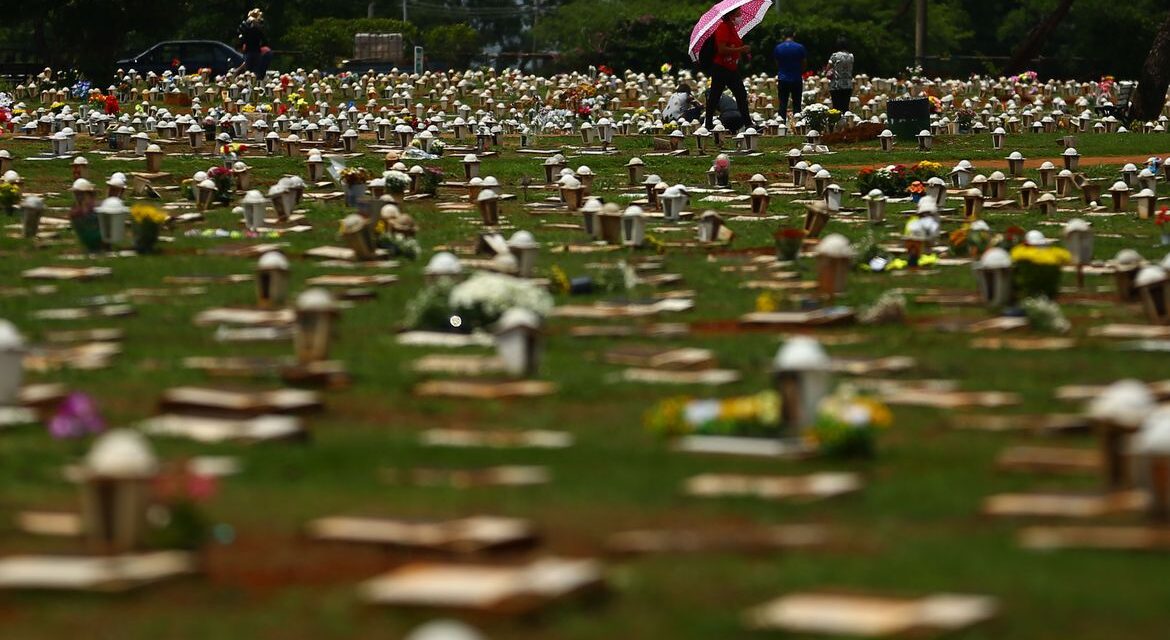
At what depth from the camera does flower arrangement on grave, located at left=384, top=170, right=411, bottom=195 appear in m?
22.7

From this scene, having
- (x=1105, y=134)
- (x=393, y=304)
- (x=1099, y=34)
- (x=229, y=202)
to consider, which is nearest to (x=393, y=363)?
(x=393, y=304)

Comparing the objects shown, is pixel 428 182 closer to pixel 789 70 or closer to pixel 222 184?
pixel 222 184

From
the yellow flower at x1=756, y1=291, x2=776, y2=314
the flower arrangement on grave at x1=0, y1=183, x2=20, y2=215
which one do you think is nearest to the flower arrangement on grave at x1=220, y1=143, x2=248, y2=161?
the flower arrangement on grave at x1=0, y1=183, x2=20, y2=215

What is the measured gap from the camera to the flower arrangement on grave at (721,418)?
9.81m

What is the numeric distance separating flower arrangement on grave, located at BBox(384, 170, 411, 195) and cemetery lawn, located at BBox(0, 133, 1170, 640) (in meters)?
7.07

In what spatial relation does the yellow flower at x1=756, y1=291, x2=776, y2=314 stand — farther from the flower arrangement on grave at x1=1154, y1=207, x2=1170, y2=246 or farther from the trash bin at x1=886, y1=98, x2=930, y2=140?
the trash bin at x1=886, y1=98, x2=930, y2=140

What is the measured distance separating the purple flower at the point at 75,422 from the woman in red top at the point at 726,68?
23.7 m

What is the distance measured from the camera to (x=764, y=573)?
7.63 metres

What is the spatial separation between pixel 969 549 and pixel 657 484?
1.52 meters

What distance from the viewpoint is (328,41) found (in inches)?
2393

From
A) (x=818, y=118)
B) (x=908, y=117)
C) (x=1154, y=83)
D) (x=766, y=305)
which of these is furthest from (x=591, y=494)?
(x=1154, y=83)

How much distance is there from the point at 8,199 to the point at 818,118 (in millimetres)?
16664

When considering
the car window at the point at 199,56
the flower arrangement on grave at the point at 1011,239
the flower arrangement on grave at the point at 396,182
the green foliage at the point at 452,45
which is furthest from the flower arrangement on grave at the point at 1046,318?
the green foliage at the point at 452,45

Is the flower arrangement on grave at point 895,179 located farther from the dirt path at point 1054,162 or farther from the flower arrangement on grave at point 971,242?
the flower arrangement on grave at point 971,242
